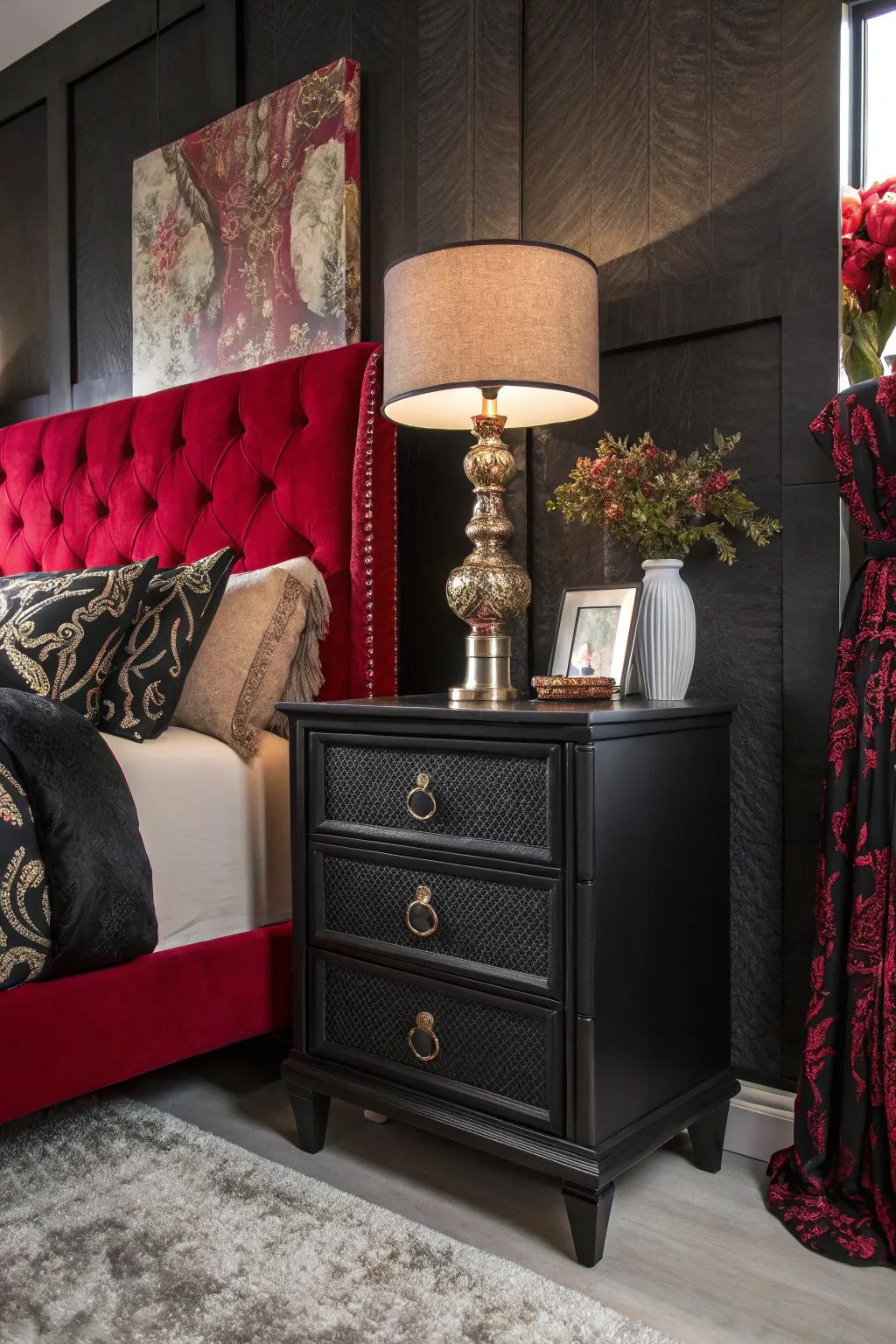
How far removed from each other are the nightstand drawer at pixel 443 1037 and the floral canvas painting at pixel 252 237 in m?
1.45

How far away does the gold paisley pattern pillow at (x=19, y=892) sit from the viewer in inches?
62.0

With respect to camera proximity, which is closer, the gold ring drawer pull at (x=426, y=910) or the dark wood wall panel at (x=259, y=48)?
the gold ring drawer pull at (x=426, y=910)

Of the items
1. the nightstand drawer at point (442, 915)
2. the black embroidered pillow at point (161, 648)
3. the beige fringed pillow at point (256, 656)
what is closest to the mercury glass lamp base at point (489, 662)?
the nightstand drawer at point (442, 915)

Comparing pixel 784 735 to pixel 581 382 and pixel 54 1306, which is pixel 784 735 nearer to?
pixel 581 382

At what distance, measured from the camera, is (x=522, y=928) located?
1.53 meters

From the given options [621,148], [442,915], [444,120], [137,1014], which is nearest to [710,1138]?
[442,915]

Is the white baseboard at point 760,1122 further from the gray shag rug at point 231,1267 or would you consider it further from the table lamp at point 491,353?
the table lamp at point 491,353

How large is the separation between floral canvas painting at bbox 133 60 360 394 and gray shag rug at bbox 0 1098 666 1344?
1.75 meters

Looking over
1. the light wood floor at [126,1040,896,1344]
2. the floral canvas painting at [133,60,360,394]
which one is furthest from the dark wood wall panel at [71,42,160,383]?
the light wood floor at [126,1040,896,1344]

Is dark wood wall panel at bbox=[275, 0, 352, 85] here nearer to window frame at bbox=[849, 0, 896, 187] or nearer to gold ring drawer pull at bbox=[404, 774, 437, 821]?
window frame at bbox=[849, 0, 896, 187]

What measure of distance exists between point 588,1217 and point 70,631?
51.7 inches

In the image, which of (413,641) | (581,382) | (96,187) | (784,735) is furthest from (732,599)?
(96,187)

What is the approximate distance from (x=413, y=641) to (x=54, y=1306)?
1.39 meters

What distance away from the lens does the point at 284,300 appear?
2.60 m
